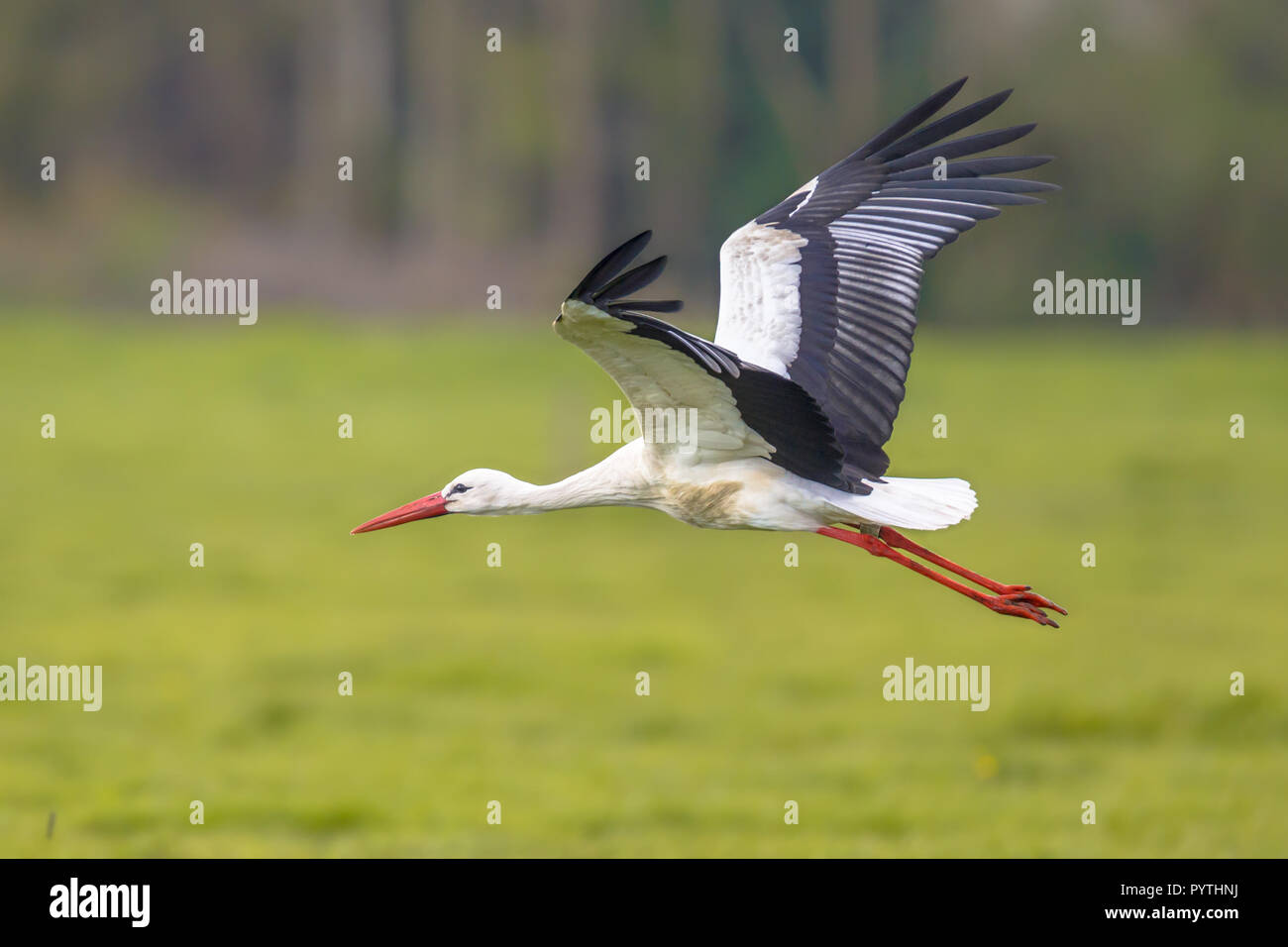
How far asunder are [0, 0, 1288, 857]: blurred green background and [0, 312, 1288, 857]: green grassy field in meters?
0.09

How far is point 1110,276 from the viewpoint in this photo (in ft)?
147

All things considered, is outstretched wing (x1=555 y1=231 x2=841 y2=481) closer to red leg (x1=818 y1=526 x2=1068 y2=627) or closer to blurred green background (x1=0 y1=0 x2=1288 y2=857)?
red leg (x1=818 y1=526 x2=1068 y2=627)

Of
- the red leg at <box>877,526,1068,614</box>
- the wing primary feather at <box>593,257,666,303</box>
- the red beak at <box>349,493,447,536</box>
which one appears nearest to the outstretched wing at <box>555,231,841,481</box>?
the wing primary feather at <box>593,257,666,303</box>

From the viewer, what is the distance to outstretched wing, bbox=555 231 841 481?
6.18 metres

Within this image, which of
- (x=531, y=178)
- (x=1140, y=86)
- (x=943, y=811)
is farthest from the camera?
(x=531, y=178)

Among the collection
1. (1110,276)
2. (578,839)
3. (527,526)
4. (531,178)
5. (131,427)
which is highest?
(531,178)

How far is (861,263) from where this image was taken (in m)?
8.45

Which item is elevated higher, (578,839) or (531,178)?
(531,178)

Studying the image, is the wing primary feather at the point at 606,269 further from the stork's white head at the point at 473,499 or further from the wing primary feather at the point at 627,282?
the stork's white head at the point at 473,499

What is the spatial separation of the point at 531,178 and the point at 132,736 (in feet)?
112

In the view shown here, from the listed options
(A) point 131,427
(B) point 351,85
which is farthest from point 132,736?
(B) point 351,85

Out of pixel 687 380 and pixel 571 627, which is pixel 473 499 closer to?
pixel 687 380

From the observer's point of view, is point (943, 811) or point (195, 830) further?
point (943, 811)
